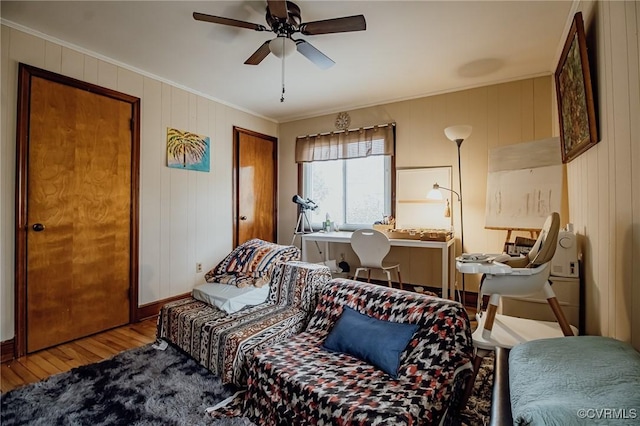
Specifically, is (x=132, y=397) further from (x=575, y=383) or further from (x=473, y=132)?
(x=473, y=132)

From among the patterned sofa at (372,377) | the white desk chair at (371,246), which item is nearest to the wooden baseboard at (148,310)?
the patterned sofa at (372,377)

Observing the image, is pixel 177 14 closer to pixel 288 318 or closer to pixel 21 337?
pixel 288 318

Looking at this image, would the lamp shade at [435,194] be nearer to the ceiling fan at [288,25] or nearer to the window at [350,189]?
the window at [350,189]

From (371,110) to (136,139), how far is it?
2707mm

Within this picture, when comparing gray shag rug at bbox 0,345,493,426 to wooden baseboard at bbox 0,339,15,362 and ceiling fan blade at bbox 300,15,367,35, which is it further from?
ceiling fan blade at bbox 300,15,367,35

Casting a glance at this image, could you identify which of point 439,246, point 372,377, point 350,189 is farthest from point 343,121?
point 372,377

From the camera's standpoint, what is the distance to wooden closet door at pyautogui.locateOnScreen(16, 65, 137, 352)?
92.7 inches

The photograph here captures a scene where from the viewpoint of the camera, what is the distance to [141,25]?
2.27 metres

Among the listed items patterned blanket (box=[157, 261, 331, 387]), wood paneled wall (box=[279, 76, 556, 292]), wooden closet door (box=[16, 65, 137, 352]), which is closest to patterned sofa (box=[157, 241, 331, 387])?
patterned blanket (box=[157, 261, 331, 387])

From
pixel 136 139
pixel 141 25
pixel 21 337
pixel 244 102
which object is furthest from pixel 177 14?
pixel 21 337

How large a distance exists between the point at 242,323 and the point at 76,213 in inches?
70.9

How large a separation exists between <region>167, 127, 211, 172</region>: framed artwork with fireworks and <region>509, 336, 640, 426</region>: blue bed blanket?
337 centimetres

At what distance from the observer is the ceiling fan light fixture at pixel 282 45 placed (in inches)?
83.0

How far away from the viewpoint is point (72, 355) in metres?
2.32
